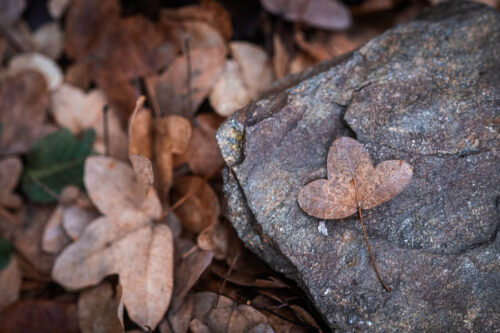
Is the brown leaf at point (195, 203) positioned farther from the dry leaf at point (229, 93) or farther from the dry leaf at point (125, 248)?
the dry leaf at point (229, 93)

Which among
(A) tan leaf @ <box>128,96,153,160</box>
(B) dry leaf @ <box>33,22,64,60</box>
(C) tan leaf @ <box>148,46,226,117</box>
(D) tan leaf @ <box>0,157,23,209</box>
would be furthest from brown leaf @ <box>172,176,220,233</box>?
(B) dry leaf @ <box>33,22,64,60</box>

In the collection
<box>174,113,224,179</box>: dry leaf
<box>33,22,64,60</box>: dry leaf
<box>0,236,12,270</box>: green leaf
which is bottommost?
<box>0,236,12,270</box>: green leaf

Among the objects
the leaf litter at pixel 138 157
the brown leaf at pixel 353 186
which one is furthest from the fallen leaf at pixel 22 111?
the brown leaf at pixel 353 186

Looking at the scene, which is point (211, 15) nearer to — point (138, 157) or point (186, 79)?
point (186, 79)

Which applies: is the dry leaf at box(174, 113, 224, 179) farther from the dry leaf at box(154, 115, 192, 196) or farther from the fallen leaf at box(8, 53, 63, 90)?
the fallen leaf at box(8, 53, 63, 90)

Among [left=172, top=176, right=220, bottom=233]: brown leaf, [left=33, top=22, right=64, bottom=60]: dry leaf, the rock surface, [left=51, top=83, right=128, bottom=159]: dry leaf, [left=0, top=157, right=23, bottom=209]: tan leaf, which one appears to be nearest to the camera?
→ the rock surface

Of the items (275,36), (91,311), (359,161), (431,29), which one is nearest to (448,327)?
(359,161)
